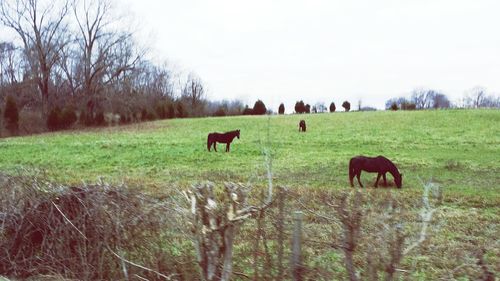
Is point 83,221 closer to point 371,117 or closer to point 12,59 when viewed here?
point 371,117

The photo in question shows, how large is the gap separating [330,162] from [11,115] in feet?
123

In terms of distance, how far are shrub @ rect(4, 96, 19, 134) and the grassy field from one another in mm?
16399

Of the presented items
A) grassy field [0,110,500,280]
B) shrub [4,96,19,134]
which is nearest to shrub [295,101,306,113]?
grassy field [0,110,500,280]

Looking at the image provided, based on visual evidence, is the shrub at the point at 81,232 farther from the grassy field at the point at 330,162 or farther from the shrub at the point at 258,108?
the shrub at the point at 258,108

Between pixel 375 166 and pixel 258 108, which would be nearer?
pixel 375 166

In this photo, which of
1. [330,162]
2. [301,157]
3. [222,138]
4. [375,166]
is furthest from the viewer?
[222,138]

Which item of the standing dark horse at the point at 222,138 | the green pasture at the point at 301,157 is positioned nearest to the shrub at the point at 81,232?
the green pasture at the point at 301,157

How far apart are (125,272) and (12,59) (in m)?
70.7

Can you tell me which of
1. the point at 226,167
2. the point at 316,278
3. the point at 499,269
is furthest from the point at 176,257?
the point at 226,167

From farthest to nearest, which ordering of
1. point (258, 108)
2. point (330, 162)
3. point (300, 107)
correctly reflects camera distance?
1. point (258, 108)
2. point (300, 107)
3. point (330, 162)

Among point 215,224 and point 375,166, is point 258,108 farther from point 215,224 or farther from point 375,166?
point 215,224

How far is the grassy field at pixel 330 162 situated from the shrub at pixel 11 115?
646 inches

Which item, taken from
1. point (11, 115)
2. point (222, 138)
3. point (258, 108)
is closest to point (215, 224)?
point (222, 138)

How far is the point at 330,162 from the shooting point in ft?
66.4
